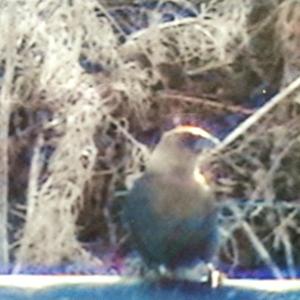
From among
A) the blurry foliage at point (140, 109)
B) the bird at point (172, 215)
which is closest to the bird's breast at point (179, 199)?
the bird at point (172, 215)

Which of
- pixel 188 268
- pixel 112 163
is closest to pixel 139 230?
pixel 188 268

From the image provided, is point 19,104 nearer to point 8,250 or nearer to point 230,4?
point 8,250

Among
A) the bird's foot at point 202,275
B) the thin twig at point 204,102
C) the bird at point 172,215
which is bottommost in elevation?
the bird's foot at point 202,275

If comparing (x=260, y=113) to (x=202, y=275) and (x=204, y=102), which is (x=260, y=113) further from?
(x=202, y=275)

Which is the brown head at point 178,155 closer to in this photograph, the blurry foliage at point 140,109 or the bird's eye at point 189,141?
the bird's eye at point 189,141

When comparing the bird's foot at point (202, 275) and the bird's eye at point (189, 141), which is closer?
the bird's foot at point (202, 275)

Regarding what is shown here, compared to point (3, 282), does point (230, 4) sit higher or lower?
higher

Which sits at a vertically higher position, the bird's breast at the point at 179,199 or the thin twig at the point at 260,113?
the thin twig at the point at 260,113
